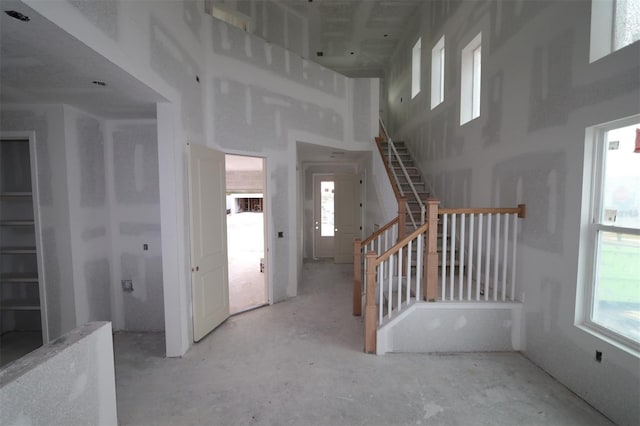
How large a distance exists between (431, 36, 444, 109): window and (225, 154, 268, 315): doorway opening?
11.0ft

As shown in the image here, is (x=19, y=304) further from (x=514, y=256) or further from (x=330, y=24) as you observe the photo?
(x=330, y=24)

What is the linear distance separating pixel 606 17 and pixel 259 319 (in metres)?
4.60

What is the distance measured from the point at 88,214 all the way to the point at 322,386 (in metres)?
3.10

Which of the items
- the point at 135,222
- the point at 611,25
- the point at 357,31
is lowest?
the point at 135,222

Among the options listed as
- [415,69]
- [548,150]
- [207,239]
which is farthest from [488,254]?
[415,69]

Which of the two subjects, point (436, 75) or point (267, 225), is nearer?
point (267, 225)

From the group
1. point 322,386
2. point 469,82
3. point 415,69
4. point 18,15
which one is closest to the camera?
point 18,15

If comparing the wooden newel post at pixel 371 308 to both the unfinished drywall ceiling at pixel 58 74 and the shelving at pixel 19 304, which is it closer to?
the unfinished drywall ceiling at pixel 58 74

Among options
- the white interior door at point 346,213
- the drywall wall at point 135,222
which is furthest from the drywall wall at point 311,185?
the drywall wall at point 135,222

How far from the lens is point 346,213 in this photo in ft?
24.7

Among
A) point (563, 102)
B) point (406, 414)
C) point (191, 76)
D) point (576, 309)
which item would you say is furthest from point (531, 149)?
point (191, 76)

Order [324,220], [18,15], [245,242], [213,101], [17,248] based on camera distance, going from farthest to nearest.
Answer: [245,242] → [324,220] → [213,101] → [17,248] → [18,15]

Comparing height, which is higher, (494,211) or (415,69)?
(415,69)

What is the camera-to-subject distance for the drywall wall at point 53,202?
10.1ft
